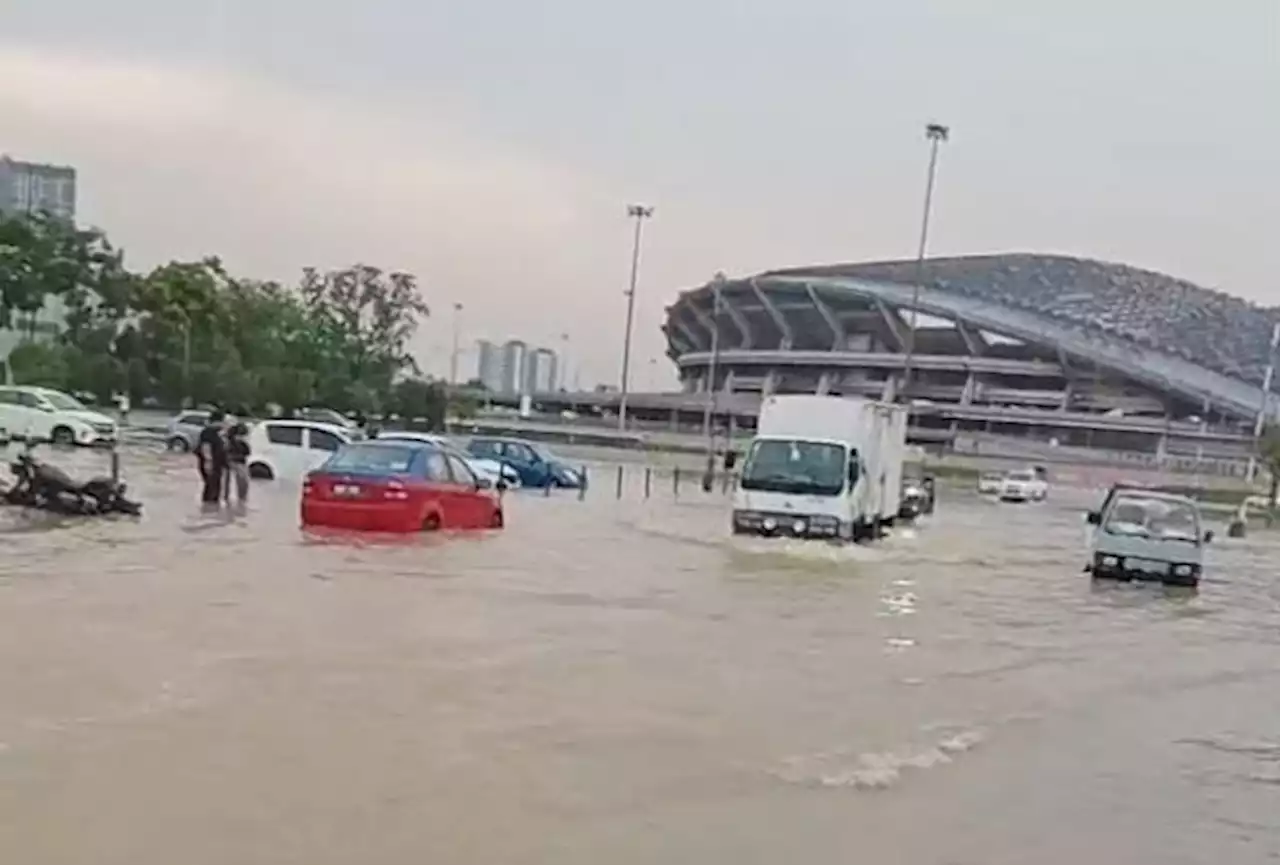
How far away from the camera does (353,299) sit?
98438 mm

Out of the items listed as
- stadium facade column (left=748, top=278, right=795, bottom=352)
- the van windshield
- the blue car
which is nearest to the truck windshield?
the van windshield

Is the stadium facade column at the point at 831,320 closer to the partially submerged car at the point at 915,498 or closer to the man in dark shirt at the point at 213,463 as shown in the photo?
the partially submerged car at the point at 915,498

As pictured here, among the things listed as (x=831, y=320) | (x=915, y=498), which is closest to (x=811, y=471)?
(x=915, y=498)

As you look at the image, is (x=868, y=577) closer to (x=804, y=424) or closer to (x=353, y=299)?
(x=804, y=424)

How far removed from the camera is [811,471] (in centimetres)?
3303

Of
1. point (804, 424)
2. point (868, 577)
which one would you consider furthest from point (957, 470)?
point (868, 577)

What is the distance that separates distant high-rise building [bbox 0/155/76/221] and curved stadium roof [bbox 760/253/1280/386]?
185 feet

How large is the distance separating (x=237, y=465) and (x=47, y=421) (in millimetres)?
19260

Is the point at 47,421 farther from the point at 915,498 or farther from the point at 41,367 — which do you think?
the point at 41,367

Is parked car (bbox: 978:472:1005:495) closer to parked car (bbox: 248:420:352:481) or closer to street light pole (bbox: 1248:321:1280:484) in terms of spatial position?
street light pole (bbox: 1248:321:1280:484)

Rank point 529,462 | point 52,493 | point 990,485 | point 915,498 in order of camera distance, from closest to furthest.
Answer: point 52,493 < point 915,498 < point 529,462 < point 990,485

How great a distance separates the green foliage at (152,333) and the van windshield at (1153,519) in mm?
48776

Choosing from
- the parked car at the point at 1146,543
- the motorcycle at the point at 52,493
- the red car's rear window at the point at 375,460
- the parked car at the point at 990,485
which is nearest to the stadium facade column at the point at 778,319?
the parked car at the point at 990,485

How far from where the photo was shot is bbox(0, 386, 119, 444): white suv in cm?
4838
